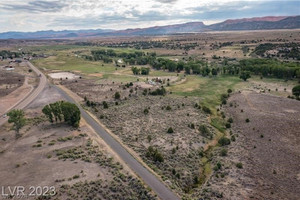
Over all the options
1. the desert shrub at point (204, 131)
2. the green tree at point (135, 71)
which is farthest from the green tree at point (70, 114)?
the green tree at point (135, 71)

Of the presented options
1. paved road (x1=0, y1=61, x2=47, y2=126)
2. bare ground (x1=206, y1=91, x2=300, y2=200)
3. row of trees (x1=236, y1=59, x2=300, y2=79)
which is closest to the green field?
bare ground (x1=206, y1=91, x2=300, y2=200)

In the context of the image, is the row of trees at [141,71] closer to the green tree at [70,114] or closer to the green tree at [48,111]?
the green tree at [70,114]

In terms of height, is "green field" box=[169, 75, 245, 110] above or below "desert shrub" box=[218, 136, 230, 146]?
above

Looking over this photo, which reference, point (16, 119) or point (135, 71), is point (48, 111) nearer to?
point (16, 119)

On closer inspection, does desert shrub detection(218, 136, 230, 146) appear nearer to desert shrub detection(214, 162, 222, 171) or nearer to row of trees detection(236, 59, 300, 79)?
desert shrub detection(214, 162, 222, 171)

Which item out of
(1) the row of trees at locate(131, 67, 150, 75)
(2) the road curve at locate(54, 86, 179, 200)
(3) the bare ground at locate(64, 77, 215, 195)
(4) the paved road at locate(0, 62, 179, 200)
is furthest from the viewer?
(1) the row of trees at locate(131, 67, 150, 75)

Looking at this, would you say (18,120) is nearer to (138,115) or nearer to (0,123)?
(0,123)

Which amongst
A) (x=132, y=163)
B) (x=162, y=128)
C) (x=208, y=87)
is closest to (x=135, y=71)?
(x=208, y=87)

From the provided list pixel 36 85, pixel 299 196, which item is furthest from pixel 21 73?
pixel 299 196
